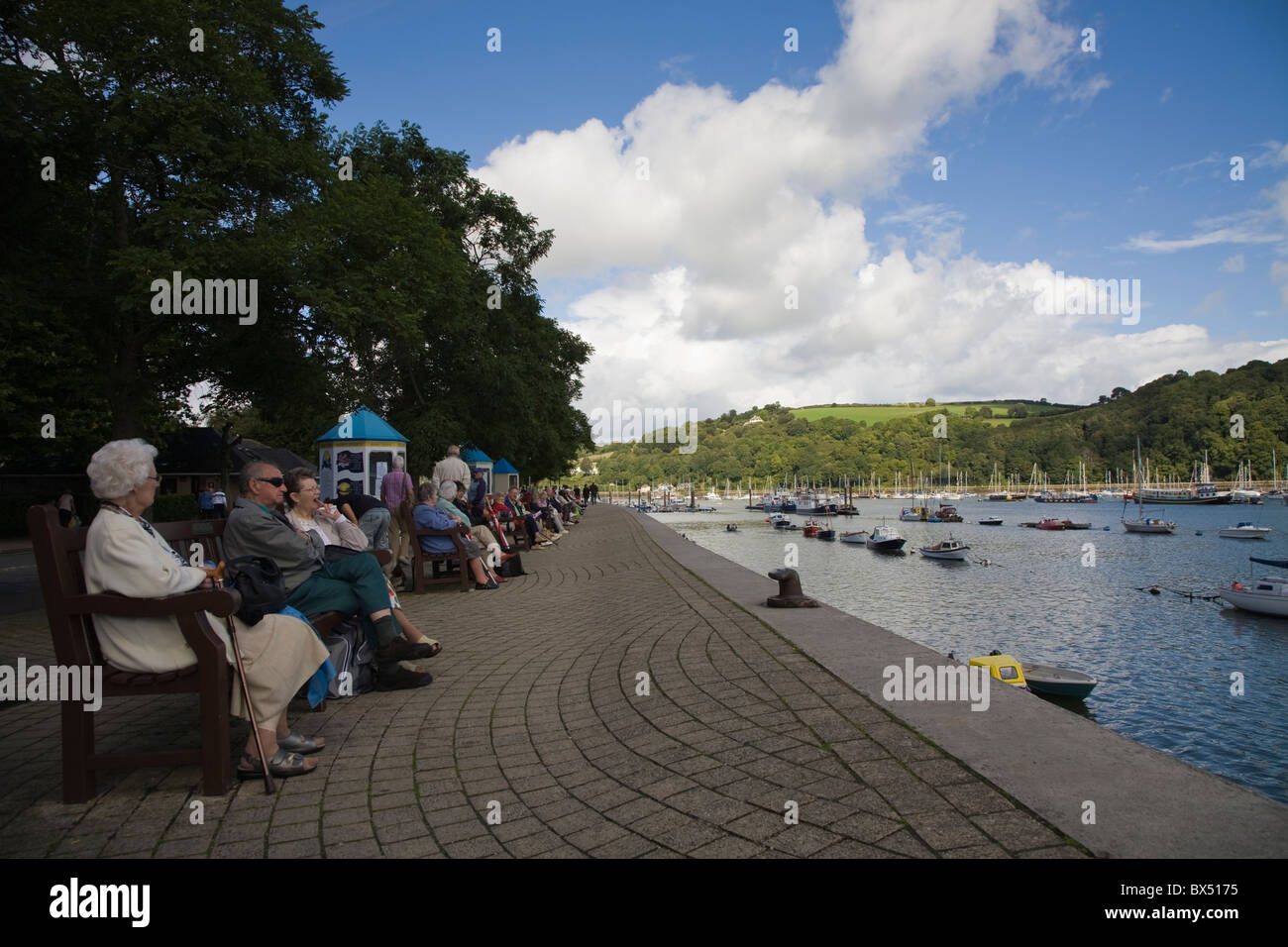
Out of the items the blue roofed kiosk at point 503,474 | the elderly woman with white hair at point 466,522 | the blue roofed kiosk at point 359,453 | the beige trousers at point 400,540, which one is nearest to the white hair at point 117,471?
the beige trousers at point 400,540

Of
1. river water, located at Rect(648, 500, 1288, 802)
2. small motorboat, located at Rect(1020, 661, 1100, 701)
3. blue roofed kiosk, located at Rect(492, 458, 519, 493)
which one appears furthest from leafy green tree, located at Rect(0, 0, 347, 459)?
blue roofed kiosk, located at Rect(492, 458, 519, 493)

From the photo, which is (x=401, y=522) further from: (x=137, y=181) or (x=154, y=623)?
(x=137, y=181)

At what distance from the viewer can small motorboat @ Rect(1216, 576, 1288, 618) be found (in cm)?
2855

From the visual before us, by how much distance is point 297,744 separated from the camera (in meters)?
3.82

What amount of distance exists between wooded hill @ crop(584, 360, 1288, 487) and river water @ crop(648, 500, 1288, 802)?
310 feet

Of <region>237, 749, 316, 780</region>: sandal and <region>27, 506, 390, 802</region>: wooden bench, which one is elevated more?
<region>27, 506, 390, 802</region>: wooden bench

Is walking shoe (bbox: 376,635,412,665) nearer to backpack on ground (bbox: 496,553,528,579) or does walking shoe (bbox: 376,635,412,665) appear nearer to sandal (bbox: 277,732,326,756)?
sandal (bbox: 277,732,326,756)

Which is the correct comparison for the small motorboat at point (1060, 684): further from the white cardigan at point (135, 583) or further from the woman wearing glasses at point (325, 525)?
the white cardigan at point (135, 583)

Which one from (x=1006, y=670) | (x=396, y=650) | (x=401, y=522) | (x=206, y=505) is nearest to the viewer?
(x=396, y=650)

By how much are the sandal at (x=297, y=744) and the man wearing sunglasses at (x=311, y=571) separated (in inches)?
35.8

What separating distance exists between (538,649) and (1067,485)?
7403 inches

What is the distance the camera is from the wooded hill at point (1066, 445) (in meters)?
140

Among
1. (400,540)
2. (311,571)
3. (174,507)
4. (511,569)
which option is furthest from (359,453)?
(174,507)

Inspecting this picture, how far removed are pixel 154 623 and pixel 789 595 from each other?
19.3ft
